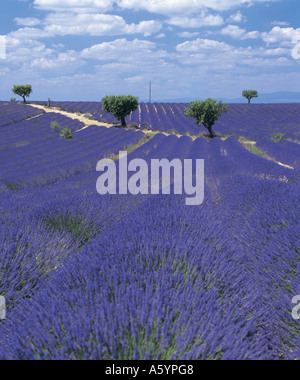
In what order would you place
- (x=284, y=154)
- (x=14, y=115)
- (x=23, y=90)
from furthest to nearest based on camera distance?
(x=23, y=90) < (x=14, y=115) < (x=284, y=154)

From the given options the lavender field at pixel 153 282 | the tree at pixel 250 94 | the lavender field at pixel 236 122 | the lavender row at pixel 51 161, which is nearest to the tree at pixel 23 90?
the lavender field at pixel 236 122

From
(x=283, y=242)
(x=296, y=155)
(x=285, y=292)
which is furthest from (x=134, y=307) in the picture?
(x=296, y=155)

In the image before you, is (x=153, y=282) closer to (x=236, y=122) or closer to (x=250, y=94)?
(x=236, y=122)

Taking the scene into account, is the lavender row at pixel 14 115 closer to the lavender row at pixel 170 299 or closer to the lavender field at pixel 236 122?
the lavender field at pixel 236 122

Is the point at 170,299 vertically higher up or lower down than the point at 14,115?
lower down

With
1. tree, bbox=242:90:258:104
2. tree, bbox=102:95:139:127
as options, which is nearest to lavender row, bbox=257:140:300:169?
tree, bbox=102:95:139:127

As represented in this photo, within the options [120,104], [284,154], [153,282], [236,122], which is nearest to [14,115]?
[120,104]

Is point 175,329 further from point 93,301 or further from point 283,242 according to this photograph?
point 283,242

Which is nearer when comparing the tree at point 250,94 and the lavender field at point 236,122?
the lavender field at point 236,122

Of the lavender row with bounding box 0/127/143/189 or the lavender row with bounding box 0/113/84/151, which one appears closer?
the lavender row with bounding box 0/127/143/189

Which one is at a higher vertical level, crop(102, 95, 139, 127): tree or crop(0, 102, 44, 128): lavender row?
crop(102, 95, 139, 127): tree

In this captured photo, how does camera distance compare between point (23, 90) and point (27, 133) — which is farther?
point (23, 90)

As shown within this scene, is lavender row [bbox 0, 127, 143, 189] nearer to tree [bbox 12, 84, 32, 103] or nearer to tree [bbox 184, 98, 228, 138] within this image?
tree [bbox 184, 98, 228, 138]

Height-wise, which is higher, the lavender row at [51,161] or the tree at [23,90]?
the tree at [23,90]
